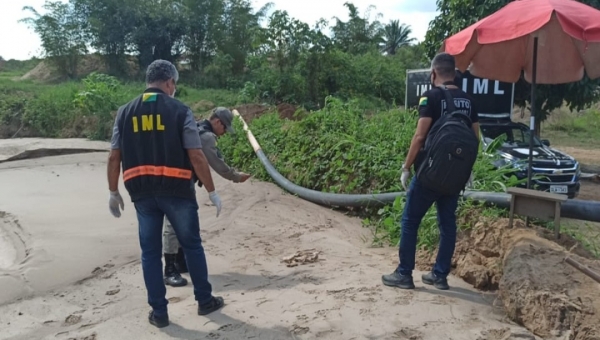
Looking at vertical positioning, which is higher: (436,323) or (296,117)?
(296,117)

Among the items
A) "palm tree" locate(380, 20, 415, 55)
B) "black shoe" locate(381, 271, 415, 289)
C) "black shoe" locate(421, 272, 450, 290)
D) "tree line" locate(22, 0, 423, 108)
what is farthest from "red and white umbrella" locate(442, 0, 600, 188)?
"palm tree" locate(380, 20, 415, 55)

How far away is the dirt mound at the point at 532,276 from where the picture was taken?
A: 3713mm

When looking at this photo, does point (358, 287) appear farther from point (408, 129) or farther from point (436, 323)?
point (408, 129)

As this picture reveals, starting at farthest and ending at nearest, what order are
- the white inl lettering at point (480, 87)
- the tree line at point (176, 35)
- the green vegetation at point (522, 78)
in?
the tree line at point (176, 35), the green vegetation at point (522, 78), the white inl lettering at point (480, 87)

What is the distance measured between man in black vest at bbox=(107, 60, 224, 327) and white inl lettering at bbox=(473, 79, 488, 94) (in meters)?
9.64

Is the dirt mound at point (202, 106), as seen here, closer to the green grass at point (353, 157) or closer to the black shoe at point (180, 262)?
the green grass at point (353, 157)

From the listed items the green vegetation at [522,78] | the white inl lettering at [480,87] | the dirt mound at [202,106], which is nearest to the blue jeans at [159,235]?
the white inl lettering at [480,87]

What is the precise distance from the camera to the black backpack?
421cm

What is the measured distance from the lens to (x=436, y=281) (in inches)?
183

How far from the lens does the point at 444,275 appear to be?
4605 mm

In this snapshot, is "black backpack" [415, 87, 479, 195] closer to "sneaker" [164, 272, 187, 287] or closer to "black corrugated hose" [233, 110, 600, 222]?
"black corrugated hose" [233, 110, 600, 222]

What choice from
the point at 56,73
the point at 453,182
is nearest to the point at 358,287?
the point at 453,182

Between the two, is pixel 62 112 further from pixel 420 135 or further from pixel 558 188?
pixel 420 135

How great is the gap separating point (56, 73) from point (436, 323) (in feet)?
108
